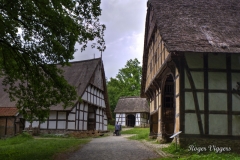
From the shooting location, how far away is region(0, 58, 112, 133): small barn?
2870 centimetres

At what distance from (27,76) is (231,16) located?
11468mm

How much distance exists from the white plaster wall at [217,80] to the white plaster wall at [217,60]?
41cm

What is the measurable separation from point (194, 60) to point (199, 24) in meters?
2.21

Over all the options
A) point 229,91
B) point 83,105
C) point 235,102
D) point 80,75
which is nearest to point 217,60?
point 229,91

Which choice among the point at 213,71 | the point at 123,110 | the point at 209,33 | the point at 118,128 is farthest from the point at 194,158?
the point at 123,110

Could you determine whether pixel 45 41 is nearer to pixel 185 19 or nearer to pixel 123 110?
pixel 185 19

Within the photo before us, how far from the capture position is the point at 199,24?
15523mm

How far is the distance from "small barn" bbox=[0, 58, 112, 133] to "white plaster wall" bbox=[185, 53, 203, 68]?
606 inches

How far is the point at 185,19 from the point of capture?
52.3 feet

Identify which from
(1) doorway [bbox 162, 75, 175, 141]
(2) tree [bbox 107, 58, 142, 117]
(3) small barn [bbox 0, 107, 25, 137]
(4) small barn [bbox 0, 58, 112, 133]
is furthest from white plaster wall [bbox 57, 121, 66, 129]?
(2) tree [bbox 107, 58, 142, 117]

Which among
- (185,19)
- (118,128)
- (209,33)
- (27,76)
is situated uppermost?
(185,19)

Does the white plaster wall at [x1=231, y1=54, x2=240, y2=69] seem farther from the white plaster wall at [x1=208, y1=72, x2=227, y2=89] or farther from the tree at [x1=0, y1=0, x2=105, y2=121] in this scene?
the tree at [x1=0, y1=0, x2=105, y2=121]

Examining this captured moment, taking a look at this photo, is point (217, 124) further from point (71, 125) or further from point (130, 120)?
point (130, 120)

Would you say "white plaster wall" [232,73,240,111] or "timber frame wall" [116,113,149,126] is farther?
"timber frame wall" [116,113,149,126]
